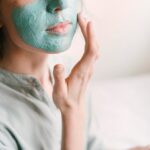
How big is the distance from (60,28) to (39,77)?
153 millimetres

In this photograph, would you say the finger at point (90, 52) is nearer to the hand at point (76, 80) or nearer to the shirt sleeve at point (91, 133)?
the hand at point (76, 80)

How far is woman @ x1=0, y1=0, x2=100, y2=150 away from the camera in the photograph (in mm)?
736

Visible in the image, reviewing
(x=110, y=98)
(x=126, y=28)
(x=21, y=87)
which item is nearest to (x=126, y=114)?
(x=110, y=98)

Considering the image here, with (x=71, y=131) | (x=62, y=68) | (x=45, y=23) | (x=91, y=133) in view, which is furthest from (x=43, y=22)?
(x=91, y=133)

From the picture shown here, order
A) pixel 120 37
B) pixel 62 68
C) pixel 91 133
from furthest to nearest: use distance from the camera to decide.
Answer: pixel 120 37 < pixel 91 133 < pixel 62 68

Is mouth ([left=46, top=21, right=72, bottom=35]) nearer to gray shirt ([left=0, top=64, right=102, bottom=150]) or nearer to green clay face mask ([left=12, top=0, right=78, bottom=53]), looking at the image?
green clay face mask ([left=12, top=0, right=78, bottom=53])

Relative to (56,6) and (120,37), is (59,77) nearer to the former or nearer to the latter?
(56,6)

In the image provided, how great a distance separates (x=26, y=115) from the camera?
0.80 meters

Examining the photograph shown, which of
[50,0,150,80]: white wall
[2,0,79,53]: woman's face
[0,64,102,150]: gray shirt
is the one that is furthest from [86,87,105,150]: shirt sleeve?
[50,0,150,80]: white wall

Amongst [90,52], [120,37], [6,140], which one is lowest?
[120,37]

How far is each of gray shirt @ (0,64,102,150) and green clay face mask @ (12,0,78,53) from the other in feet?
0.31

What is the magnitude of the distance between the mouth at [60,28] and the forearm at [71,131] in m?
0.17

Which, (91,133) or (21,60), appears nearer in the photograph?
(21,60)

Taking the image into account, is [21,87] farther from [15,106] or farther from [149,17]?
[149,17]
